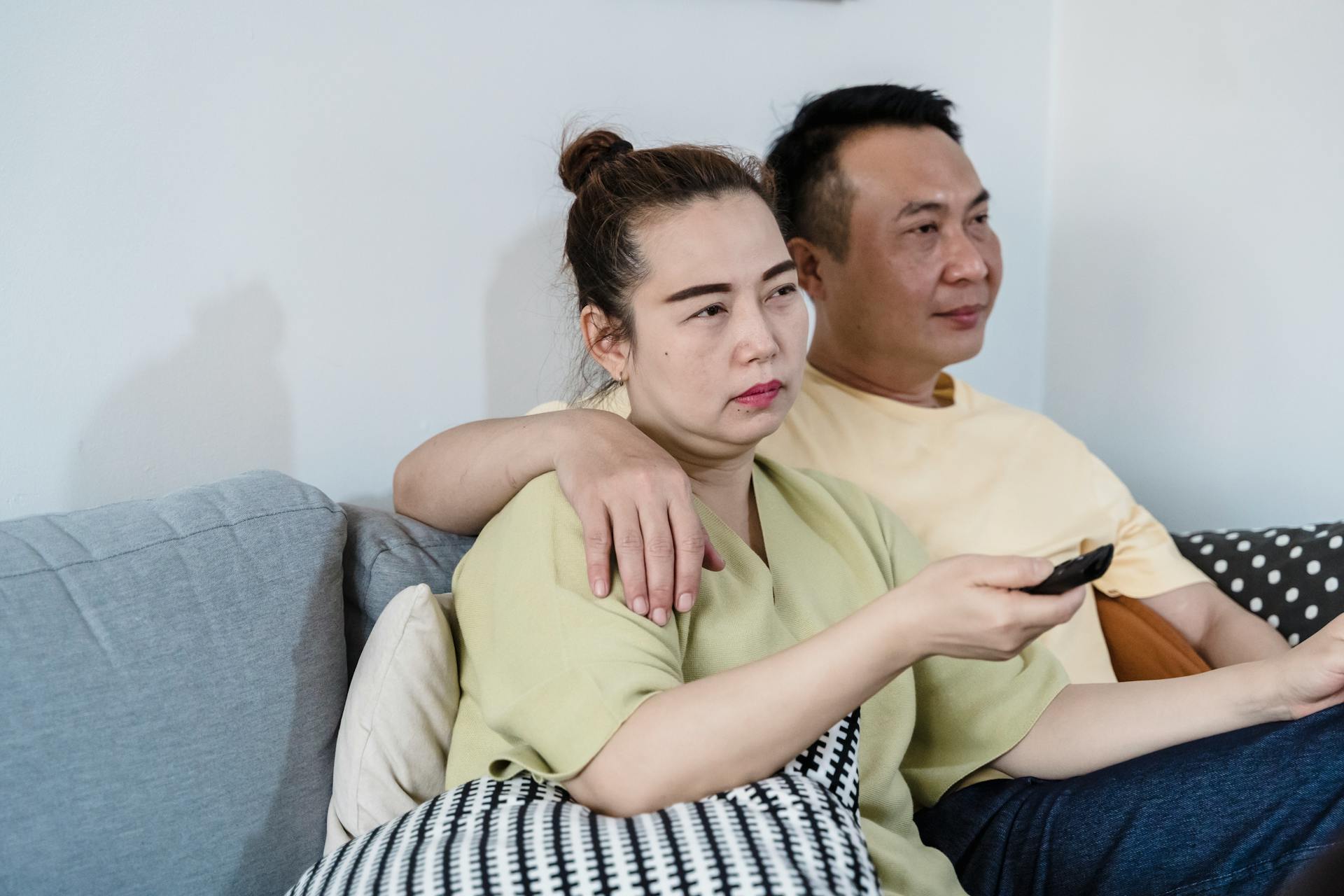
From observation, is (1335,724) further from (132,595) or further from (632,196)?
(132,595)

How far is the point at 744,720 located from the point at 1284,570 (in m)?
1.10

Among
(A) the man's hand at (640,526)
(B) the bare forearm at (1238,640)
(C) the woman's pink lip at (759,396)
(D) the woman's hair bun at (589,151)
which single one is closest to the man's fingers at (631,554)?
(A) the man's hand at (640,526)

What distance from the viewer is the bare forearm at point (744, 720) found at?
2.92 ft

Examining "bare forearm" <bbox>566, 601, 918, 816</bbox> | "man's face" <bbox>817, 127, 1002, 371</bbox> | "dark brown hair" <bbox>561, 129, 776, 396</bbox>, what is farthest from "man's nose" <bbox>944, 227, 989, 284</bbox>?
"bare forearm" <bbox>566, 601, 918, 816</bbox>

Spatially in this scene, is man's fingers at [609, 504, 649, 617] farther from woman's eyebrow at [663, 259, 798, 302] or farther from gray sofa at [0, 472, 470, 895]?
gray sofa at [0, 472, 470, 895]

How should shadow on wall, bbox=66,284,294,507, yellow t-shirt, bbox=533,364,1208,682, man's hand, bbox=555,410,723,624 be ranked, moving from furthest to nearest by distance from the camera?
yellow t-shirt, bbox=533,364,1208,682, shadow on wall, bbox=66,284,294,507, man's hand, bbox=555,410,723,624

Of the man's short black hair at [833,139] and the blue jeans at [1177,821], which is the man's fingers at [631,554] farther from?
the man's short black hair at [833,139]

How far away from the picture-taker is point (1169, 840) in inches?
43.4

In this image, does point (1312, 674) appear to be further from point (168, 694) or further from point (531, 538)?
point (168, 694)

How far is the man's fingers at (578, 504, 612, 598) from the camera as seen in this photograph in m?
0.99

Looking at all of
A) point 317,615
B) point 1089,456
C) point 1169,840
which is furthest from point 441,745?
point 1089,456

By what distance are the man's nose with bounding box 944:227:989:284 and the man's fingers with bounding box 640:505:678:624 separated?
0.88m

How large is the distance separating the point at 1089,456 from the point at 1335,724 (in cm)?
78

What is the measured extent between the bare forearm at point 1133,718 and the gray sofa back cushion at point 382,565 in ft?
2.16
